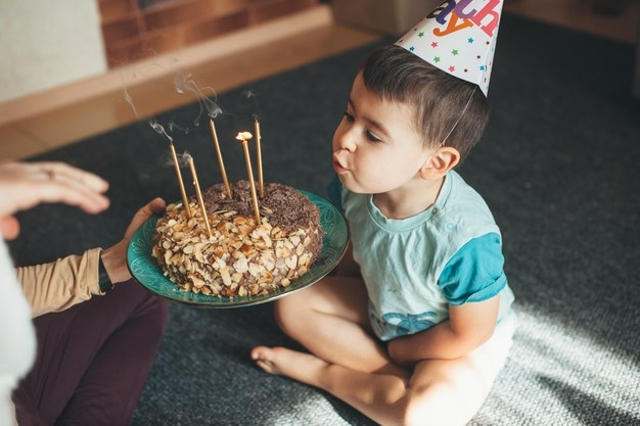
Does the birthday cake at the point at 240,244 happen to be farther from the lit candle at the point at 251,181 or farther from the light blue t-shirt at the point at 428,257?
the light blue t-shirt at the point at 428,257

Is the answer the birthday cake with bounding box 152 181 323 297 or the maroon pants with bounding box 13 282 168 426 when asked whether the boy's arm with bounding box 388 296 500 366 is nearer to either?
the birthday cake with bounding box 152 181 323 297

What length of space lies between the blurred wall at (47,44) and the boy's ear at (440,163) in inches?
59.2

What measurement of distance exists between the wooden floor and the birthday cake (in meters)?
0.92

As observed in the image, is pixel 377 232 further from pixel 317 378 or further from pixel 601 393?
pixel 601 393

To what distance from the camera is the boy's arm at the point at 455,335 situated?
1.00m

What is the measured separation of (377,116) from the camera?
3.03ft

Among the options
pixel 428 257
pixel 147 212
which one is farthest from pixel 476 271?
pixel 147 212

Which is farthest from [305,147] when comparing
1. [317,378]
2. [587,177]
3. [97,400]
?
[97,400]

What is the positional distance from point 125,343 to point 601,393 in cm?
75

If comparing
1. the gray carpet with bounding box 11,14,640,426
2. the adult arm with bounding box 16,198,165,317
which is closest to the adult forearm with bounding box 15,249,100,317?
the adult arm with bounding box 16,198,165,317

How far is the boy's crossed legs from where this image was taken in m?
1.04

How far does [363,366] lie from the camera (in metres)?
1.16

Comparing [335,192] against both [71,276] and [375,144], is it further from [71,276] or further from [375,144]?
[71,276]

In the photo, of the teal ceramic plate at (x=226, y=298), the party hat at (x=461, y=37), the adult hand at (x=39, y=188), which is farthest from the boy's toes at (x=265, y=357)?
the adult hand at (x=39, y=188)
